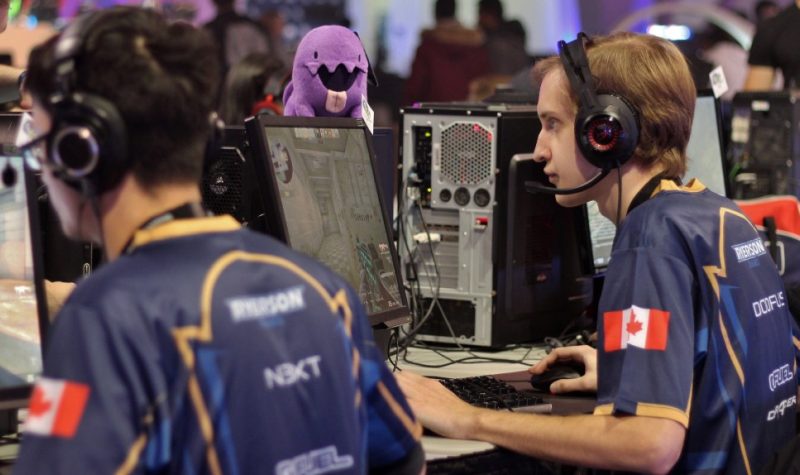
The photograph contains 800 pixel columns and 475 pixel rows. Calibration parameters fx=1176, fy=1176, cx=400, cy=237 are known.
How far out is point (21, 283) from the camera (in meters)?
1.77

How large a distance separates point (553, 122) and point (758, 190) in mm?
2168

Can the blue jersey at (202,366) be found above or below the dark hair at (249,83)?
below

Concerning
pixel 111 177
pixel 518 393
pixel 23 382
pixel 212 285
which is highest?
pixel 111 177

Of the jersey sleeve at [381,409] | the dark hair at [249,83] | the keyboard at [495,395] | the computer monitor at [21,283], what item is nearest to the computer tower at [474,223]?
the keyboard at [495,395]

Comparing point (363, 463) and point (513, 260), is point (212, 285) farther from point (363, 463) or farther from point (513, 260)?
point (513, 260)

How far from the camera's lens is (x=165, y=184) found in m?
1.24

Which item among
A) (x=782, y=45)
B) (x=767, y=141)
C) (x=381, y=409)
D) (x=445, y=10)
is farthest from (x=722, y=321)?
(x=445, y=10)

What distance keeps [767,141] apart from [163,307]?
3.36 meters

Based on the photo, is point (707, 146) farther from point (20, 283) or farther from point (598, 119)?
point (20, 283)

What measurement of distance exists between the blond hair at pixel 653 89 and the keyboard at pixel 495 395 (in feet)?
1.54

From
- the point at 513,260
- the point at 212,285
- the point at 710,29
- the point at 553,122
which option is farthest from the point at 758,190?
the point at 710,29

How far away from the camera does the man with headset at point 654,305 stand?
1.77 metres

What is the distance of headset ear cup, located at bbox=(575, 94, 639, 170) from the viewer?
6.28 feet

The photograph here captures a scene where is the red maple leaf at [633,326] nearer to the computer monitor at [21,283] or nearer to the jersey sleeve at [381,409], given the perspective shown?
the jersey sleeve at [381,409]
